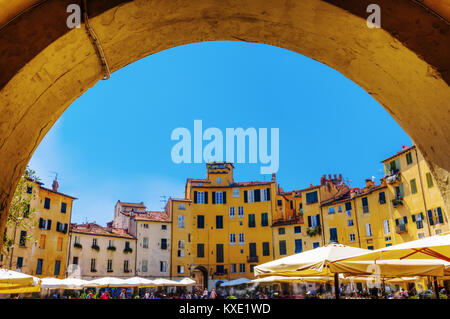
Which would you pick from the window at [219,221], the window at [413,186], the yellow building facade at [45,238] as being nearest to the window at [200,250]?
the window at [219,221]

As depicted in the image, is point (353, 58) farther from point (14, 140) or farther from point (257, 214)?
point (257, 214)

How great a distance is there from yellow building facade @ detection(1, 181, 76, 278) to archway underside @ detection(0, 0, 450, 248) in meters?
37.4

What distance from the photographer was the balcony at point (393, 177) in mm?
37375

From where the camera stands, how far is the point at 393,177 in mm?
37750

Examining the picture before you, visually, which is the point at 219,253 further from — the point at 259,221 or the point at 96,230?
the point at 96,230

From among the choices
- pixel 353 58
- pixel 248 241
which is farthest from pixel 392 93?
pixel 248 241

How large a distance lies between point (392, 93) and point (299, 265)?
263 inches

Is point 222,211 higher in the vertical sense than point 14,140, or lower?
higher

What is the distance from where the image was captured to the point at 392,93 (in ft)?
11.6

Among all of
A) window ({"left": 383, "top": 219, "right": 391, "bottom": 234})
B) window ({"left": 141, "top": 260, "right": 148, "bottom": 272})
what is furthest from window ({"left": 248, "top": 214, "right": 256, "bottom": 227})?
window ({"left": 383, "top": 219, "right": 391, "bottom": 234})

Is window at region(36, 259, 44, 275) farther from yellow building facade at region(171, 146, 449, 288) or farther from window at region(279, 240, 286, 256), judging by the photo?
window at region(279, 240, 286, 256)

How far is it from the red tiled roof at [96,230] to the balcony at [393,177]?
3064 cm

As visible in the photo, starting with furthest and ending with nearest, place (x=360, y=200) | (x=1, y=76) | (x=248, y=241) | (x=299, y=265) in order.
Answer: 1. (x=248, y=241)
2. (x=360, y=200)
3. (x=299, y=265)
4. (x=1, y=76)

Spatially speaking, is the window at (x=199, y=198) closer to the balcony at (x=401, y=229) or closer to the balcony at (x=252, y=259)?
the balcony at (x=252, y=259)
